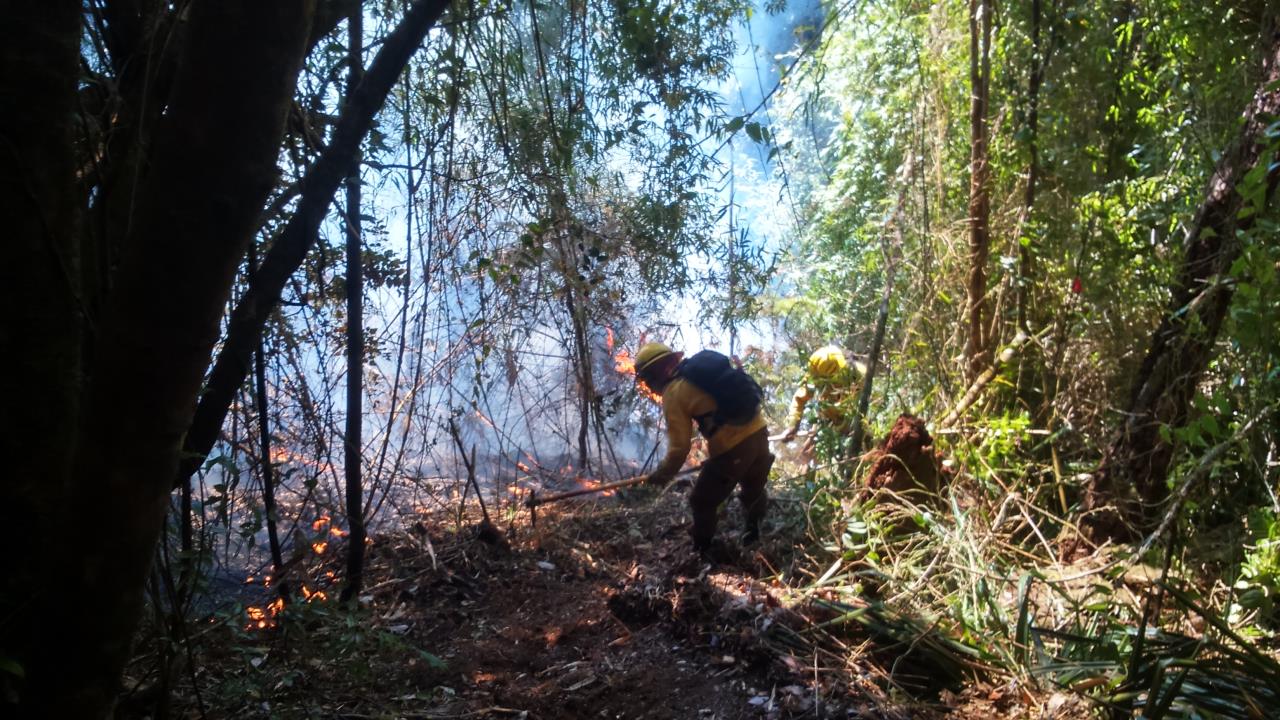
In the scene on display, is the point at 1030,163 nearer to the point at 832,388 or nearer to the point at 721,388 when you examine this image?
the point at 832,388

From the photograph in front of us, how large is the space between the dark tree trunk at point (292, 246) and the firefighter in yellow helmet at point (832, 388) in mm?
4190

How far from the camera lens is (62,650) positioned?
62.5 inches

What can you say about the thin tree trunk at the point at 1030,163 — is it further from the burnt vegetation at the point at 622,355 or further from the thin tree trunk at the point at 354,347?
the thin tree trunk at the point at 354,347

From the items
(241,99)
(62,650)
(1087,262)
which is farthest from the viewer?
(1087,262)

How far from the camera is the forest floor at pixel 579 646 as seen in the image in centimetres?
319

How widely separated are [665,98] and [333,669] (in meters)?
3.92

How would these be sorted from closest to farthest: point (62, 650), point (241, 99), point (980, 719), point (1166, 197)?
point (241, 99) < point (62, 650) < point (980, 719) < point (1166, 197)

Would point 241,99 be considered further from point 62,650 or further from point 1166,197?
point 1166,197

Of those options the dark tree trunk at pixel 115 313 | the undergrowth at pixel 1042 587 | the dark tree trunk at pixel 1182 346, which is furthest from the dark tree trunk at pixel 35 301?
the dark tree trunk at pixel 1182 346

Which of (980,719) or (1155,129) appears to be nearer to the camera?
(980,719)

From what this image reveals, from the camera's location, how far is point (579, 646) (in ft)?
14.7

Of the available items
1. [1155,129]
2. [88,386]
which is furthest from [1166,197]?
[88,386]

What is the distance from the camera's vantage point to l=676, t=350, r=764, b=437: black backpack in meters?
5.36

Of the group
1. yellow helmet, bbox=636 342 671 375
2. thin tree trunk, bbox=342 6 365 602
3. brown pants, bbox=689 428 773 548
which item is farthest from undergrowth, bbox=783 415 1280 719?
thin tree trunk, bbox=342 6 365 602
